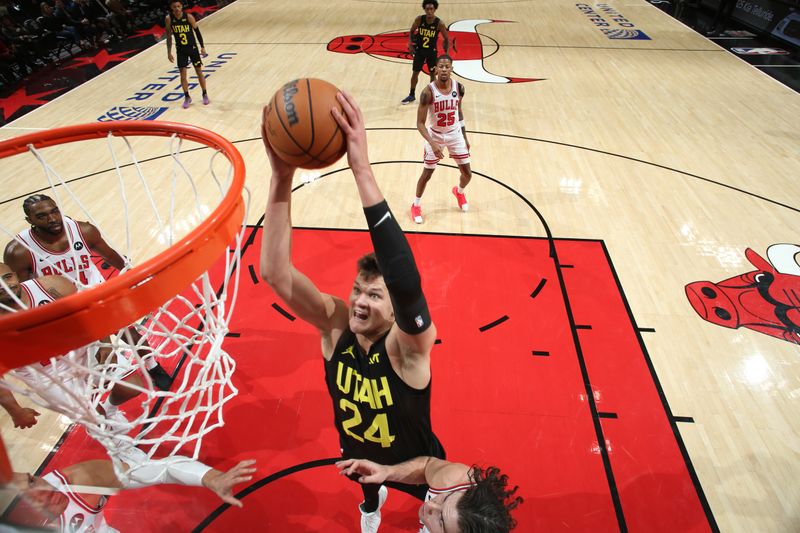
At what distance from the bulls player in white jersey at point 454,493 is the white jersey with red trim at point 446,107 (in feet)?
12.0

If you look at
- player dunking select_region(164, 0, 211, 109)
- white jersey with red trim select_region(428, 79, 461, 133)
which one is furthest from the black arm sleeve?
player dunking select_region(164, 0, 211, 109)

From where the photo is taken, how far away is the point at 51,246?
3.04 m

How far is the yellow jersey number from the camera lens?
1.95 m

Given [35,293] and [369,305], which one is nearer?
[369,305]

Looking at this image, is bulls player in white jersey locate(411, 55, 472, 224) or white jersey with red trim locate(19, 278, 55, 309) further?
bulls player in white jersey locate(411, 55, 472, 224)

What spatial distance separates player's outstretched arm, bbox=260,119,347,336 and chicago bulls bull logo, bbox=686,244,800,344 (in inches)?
146

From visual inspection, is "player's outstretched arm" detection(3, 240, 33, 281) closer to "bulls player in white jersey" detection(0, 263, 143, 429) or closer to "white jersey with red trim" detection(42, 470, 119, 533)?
"bulls player in white jersey" detection(0, 263, 143, 429)

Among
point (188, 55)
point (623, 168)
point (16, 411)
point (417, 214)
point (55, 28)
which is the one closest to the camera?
point (16, 411)

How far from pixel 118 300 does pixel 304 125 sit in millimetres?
801

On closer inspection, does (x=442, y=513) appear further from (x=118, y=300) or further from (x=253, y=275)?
(x=253, y=275)

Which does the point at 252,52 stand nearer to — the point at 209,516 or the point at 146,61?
the point at 146,61

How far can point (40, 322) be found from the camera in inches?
48.9

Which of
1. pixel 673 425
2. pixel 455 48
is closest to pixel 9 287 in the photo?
pixel 673 425

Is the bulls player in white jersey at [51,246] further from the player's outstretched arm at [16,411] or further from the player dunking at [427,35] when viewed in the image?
the player dunking at [427,35]
